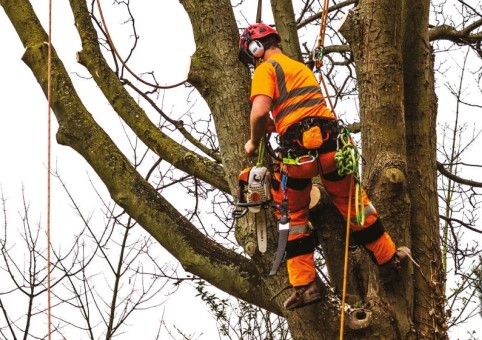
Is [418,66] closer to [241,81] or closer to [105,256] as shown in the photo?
[241,81]

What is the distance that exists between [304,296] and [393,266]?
50 centimetres

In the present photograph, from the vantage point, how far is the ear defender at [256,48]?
4117 millimetres

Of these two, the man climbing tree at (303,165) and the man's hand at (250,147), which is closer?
the man climbing tree at (303,165)

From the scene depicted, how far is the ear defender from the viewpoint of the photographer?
4.12 meters

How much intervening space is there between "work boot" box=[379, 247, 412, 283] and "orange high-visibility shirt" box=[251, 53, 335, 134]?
809 millimetres

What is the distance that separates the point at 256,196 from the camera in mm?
3963

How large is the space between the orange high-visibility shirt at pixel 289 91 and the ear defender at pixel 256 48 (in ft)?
0.63

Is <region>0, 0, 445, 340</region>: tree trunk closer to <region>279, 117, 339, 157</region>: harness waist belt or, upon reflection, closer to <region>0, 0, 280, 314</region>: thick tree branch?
<region>0, 0, 280, 314</region>: thick tree branch

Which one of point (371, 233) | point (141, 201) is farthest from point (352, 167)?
point (141, 201)

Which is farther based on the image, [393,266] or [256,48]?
[256,48]

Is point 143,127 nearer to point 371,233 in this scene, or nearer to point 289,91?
point 289,91

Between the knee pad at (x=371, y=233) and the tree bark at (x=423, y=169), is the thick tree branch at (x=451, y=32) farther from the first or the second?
the knee pad at (x=371, y=233)

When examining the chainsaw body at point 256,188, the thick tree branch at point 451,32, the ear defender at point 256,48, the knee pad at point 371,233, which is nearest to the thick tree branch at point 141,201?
the chainsaw body at point 256,188

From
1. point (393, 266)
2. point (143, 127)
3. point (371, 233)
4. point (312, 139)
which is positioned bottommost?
point (393, 266)
